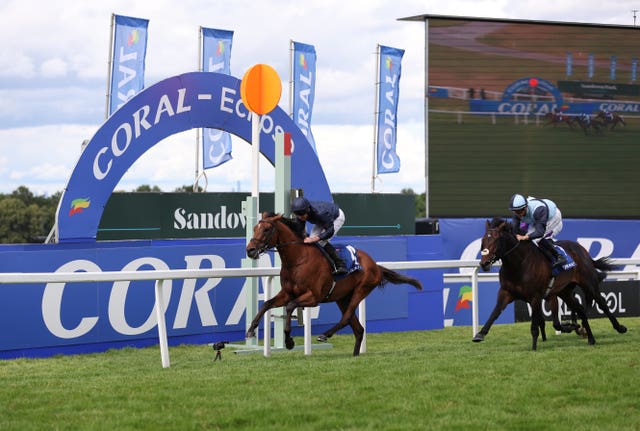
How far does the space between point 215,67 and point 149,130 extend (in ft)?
26.6

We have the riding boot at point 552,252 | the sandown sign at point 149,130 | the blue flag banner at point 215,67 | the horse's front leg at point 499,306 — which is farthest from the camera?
the blue flag banner at point 215,67

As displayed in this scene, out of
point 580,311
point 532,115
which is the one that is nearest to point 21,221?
point 532,115

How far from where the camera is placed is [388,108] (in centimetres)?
2178

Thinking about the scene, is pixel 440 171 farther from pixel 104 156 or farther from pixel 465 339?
pixel 104 156

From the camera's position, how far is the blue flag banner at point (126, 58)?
18.6 m

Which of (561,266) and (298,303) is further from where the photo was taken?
(561,266)

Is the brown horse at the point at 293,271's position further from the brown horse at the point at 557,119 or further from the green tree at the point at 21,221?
the green tree at the point at 21,221

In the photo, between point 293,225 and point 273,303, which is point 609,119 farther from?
point 273,303

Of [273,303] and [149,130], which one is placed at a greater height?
[149,130]

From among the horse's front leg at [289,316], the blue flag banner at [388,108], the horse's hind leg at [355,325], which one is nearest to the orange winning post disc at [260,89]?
the horse's hind leg at [355,325]

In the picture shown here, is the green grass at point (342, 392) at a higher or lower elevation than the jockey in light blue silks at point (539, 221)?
lower

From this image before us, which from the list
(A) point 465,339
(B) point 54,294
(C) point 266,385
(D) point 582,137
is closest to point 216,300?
(B) point 54,294

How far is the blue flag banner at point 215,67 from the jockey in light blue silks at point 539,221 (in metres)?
9.59

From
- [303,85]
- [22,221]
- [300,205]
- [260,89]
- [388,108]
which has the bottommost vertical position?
[22,221]
